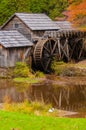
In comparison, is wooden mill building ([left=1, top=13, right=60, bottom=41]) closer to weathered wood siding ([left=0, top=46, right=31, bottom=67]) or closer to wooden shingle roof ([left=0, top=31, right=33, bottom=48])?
wooden shingle roof ([left=0, top=31, right=33, bottom=48])

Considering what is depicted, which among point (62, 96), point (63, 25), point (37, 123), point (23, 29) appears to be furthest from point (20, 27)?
point (37, 123)

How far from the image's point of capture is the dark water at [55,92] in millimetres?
24300

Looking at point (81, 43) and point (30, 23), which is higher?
point (30, 23)

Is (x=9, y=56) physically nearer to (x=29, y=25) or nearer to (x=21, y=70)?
(x=21, y=70)

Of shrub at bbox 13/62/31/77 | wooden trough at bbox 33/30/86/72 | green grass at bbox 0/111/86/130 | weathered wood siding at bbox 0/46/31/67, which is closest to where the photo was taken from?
green grass at bbox 0/111/86/130

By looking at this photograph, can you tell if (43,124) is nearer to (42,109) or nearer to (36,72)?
(42,109)

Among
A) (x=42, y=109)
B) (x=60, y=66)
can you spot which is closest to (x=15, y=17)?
(x=60, y=66)

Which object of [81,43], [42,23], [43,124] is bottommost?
[81,43]

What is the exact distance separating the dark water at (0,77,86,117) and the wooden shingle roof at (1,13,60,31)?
7279mm

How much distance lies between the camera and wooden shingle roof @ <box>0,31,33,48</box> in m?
Result: 35.7

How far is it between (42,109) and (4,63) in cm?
1624

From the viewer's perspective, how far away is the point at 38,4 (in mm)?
55281

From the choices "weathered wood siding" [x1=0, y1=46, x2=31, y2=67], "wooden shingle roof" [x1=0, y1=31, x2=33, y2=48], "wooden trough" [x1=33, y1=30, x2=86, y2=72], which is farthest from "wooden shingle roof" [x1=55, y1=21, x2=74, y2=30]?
"weathered wood siding" [x1=0, y1=46, x2=31, y2=67]

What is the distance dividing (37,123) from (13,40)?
22.8 metres
